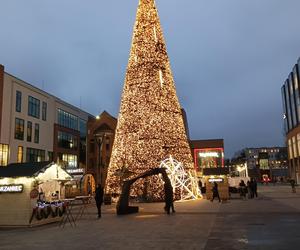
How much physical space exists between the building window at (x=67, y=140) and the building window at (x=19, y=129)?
11.2 metres

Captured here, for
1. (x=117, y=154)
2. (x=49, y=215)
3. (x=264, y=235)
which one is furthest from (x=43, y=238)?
(x=117, y=154)

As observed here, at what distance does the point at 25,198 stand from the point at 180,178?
12.9 meters

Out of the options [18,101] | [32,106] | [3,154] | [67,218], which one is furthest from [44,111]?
[67,218]

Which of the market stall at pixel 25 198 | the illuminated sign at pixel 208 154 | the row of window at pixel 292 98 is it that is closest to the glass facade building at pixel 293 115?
the row of window at pixel 292 98

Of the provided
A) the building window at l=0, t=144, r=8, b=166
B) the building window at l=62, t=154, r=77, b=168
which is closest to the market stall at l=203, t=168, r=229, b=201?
the building window at l=0, t=144, r=8, b=166

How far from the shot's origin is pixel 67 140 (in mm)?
61750

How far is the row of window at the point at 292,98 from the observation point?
68.9m

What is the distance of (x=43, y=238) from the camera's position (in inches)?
443

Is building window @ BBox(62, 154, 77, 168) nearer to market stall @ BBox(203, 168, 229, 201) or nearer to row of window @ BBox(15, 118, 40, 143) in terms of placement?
row of window @ BBox(15, 118, 40, 143)

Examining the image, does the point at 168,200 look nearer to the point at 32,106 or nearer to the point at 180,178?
the point at 180,178

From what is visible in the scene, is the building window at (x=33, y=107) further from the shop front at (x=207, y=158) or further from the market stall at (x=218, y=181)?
the shop front at (x=207, y=158)

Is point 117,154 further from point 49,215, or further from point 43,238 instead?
point 43,238

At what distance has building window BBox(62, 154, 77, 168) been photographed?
2390 inches

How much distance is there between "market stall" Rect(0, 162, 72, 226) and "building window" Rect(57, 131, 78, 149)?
141ft
